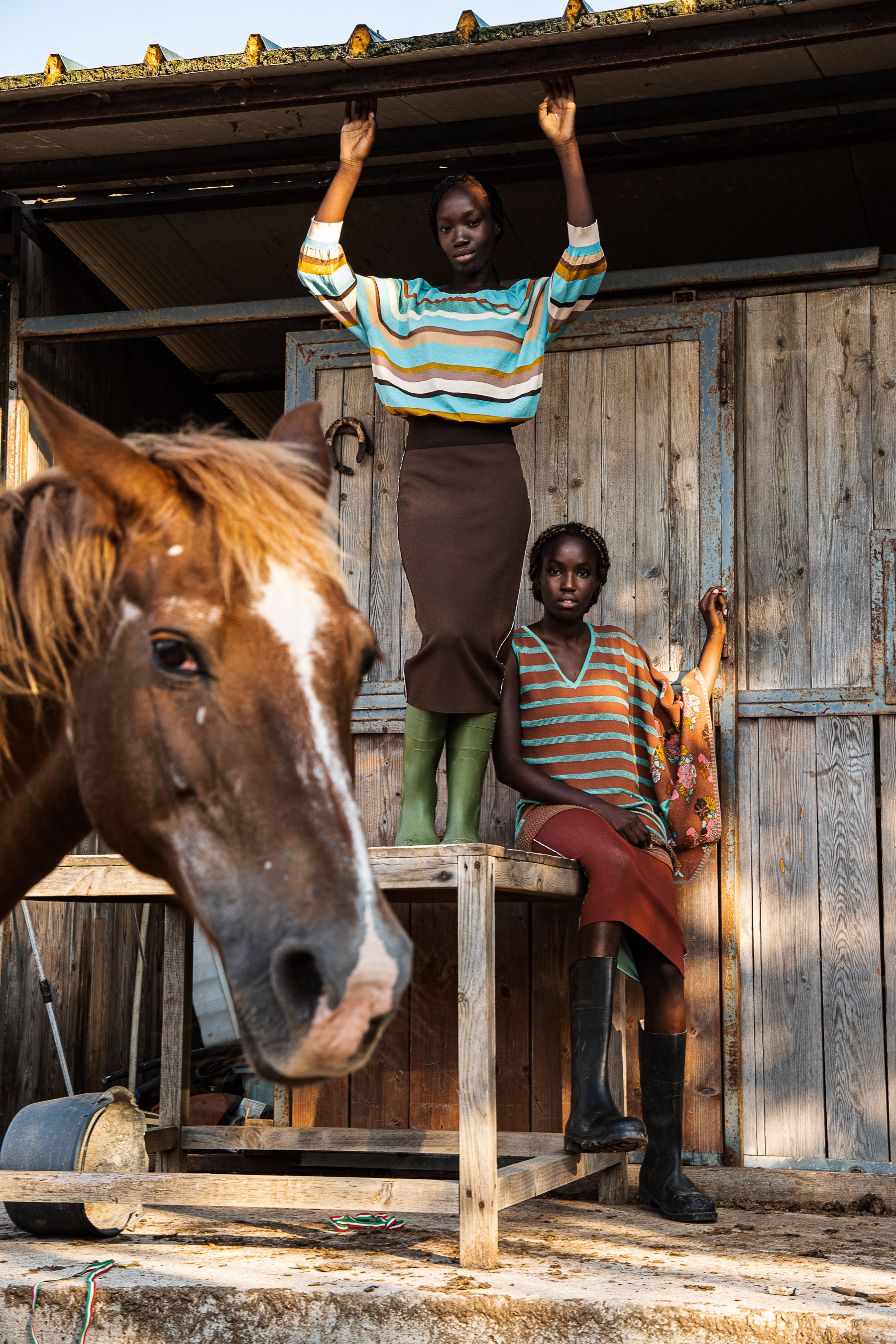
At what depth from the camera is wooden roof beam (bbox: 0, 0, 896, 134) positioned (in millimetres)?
3639

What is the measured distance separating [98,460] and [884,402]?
145 inches

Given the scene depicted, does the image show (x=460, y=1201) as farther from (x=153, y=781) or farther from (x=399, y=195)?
(x=399, y=195)

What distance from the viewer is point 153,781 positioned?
1421mm

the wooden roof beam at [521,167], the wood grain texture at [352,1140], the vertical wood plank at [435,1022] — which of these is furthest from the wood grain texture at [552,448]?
the wood grain texture at [352,1140]

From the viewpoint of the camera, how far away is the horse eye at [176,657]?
1.39 m

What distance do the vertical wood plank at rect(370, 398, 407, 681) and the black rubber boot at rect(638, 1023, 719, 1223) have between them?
5.69ft

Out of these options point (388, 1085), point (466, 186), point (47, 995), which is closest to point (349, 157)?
point (466, 186)

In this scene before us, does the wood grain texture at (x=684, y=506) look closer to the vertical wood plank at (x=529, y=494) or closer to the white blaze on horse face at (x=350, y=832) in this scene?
the vertical wood plank at (x=529, y=494)

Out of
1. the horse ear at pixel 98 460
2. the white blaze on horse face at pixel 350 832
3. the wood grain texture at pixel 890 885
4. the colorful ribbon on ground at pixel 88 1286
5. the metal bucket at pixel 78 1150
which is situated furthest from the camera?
the wood grain texture at pixel 890 885

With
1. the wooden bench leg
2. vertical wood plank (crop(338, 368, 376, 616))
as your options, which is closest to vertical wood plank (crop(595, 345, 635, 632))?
vertical wood plank (crop(338, 368, 376, 616))

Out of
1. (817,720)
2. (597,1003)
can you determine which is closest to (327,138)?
(817,720)

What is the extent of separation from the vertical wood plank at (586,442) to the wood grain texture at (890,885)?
133 cm

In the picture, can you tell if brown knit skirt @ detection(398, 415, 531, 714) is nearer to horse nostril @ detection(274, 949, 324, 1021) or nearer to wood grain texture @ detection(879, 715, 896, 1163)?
wood grain texture @ detection(879, 715, 896, 1163)

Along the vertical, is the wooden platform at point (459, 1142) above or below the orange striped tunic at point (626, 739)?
below
